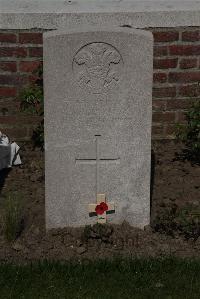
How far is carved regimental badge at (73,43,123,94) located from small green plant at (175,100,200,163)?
1.66 metres

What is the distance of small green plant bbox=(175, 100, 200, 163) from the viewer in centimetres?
670

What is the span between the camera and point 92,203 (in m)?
5.52

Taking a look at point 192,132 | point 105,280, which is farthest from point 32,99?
point 105,280

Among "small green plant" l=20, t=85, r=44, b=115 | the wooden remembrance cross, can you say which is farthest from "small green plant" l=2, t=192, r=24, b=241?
"small green plant" l=20, t=85, r=44, b=115

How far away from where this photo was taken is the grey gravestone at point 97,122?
5.15m

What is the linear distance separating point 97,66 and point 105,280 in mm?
1437

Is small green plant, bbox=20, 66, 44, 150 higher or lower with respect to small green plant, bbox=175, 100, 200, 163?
higher

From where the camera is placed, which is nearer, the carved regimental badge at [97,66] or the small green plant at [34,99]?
the carved regimental badge at [97,66]

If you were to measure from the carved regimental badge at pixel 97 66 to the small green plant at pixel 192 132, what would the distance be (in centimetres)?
166

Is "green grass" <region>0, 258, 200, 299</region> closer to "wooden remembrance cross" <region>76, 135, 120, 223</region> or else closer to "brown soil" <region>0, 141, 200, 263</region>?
"brown soil" <region>0, 141, 200, 263</region>

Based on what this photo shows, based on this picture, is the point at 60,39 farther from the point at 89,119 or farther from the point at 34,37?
the point at 34,37

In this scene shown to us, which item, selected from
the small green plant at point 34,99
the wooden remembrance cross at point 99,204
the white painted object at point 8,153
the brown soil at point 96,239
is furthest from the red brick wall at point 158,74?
the wooden remembrance cross at point 99,204

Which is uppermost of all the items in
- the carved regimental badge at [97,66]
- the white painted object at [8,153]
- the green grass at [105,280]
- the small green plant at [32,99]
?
the carved regimental badge at [97,66]

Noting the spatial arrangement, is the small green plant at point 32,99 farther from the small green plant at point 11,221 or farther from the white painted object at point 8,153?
the small green plant at point 11,221
